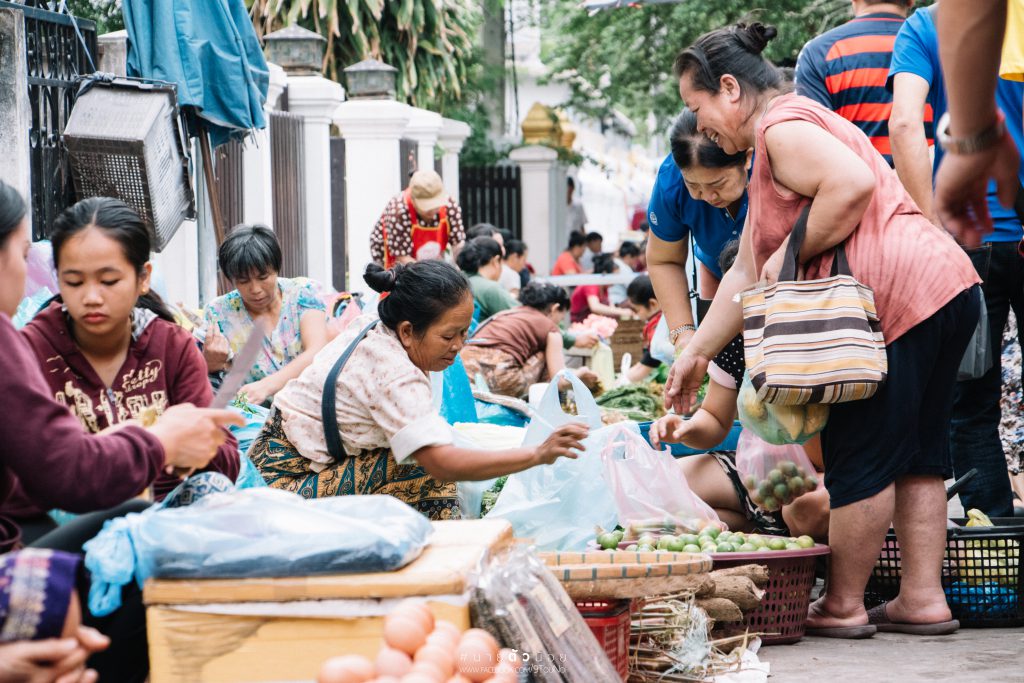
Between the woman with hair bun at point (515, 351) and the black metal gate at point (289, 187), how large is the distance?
327 cm

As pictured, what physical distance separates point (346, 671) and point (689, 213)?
3192 millimetres

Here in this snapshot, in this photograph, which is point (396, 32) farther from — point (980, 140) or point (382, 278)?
point (980, 140)

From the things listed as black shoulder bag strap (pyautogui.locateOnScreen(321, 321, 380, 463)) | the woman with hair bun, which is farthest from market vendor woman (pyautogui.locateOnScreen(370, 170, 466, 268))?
black shoulder bag strap (pyautogui.locateOnScreen(321, 321, 380, 463))

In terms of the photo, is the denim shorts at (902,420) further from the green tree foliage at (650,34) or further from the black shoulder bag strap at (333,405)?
the green tree foliage at (650,34)

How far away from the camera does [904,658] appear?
4.15 m

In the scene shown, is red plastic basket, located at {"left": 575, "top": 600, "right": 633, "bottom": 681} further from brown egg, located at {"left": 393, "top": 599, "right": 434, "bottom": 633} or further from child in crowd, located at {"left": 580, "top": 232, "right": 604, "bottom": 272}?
child in crowd, located at {"left": 580, "top": 232, "right": 604, "bottom": 272}

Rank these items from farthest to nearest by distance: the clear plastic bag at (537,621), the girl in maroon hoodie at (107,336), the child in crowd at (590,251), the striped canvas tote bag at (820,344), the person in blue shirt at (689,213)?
the child in crowd at (590,251) → the person in blue shirt at (689,213) → the striped canvas tote bag at (820,344) → the girl in maroon hoodie at (107,336) → the clear plastic bag at (537,621)

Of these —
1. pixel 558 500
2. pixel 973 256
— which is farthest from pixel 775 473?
pixel 973 256

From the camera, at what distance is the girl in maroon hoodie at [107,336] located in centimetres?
346

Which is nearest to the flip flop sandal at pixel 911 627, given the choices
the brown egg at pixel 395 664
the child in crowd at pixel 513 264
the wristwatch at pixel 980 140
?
the brown egg at pixel 395 664

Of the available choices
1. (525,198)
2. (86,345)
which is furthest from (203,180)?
(525,198)

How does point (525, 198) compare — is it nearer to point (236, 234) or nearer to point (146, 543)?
point (236, 234)

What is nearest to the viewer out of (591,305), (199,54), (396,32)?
(199,54)

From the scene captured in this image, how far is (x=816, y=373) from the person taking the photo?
418cm
